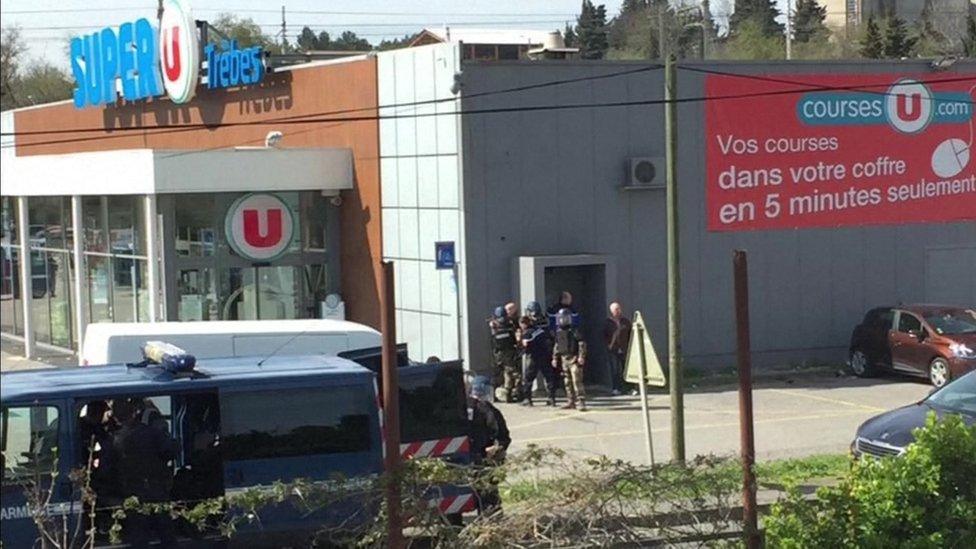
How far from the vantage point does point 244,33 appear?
27656 millimetres

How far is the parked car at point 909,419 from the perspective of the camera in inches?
511

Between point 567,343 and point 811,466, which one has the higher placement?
point 567,343

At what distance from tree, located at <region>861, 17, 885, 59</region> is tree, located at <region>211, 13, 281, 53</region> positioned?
35.6ft

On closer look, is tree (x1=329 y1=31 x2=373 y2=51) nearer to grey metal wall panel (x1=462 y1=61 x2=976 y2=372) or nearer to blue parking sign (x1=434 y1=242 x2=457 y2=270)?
grey metal wall panel (x1=462 y1=61 x2=976 y2=372)

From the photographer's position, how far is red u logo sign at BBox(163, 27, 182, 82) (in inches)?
1124

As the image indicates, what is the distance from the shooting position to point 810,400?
23078 mm

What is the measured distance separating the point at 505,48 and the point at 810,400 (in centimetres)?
882

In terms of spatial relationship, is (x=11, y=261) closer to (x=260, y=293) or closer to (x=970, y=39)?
(x=260, y=293)

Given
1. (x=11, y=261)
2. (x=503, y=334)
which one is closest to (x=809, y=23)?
(x=503, y=334)

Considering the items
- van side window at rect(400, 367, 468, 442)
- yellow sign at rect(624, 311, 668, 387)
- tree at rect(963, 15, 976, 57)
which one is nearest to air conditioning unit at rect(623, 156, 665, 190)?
tree at rect(963, 15, 976, 57)

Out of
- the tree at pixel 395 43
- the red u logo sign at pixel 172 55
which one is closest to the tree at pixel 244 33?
the red u logo sign at pixel 172 55

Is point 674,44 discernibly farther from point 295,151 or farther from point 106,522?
point 106,522

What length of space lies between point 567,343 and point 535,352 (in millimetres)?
713

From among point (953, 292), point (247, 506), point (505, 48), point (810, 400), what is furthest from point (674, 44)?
point (247, 506)
